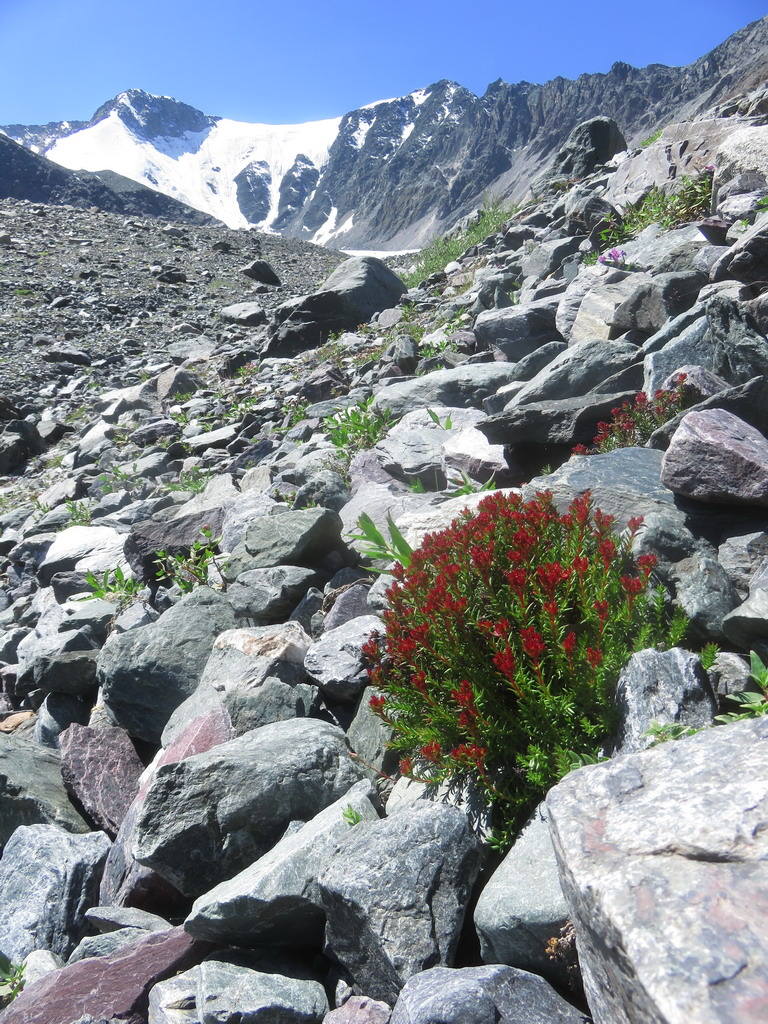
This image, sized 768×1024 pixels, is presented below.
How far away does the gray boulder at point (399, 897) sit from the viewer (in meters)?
2.51

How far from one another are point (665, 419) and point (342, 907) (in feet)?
12.4

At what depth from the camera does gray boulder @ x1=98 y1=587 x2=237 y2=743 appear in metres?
4.89

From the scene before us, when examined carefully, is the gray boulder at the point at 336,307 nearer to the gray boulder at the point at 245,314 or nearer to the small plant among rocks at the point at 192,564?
the gray boulder at the point at 245,314

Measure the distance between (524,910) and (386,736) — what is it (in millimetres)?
1403

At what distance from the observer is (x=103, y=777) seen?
4680mm

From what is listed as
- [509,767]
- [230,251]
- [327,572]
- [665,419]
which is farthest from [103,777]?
[230,251]

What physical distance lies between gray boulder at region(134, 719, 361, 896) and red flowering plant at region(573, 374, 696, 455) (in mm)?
2874

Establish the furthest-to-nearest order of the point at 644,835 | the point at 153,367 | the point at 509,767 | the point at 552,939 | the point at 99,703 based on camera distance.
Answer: the point at 153,367 < the point at 99,703 < the point at 509,767 < the point at 552,939 < the point at 644,835

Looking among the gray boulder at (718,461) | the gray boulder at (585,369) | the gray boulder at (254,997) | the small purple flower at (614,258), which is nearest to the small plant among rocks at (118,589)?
the gray boulder at (585,369)

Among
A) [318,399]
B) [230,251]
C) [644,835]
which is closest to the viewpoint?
[644,835]

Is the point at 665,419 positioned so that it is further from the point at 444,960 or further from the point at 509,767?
the point at 444,960

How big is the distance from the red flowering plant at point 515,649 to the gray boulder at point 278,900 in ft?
1.66

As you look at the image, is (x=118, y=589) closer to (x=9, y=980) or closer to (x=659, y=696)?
(x=9, y=980)

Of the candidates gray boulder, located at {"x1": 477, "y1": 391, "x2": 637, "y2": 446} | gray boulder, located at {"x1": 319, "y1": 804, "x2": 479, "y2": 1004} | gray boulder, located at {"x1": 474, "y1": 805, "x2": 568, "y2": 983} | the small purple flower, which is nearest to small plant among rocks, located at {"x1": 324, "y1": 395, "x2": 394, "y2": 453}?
gray boulder, located at {"x1": 477, "y1": 391, "x2": 637, "y2": 446}
